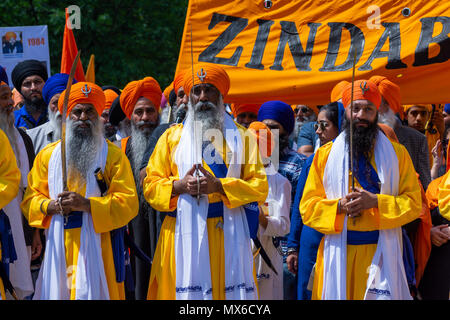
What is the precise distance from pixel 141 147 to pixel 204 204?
5.98 feet

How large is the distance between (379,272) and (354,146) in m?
0.90

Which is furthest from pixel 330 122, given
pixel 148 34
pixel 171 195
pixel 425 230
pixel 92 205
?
pixel 148 34

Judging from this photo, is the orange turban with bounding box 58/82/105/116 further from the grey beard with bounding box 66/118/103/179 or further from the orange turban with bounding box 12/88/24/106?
the orange turban with bounding box 12/88/24/106

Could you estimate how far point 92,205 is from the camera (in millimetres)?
5527

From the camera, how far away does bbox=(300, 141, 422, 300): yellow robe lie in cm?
547

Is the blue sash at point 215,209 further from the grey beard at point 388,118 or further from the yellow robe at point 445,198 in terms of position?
the grey beard at point 388,118

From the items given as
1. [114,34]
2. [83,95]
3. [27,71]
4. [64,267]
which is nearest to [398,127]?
[83,95]

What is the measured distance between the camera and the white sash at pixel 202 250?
18.1 ft

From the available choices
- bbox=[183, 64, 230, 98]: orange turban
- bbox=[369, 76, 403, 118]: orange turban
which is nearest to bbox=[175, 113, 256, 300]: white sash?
bbox=[183, 64, 230, 98]: orange turban

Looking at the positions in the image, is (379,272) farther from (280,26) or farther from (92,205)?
(280,26)

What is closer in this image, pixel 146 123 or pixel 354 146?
pixel 354 146

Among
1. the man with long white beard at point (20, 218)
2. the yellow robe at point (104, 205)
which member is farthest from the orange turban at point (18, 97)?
the yellow robe at point (104, 205)

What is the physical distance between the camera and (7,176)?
216 inches

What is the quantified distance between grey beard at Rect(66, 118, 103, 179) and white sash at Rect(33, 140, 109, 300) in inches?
7.6
